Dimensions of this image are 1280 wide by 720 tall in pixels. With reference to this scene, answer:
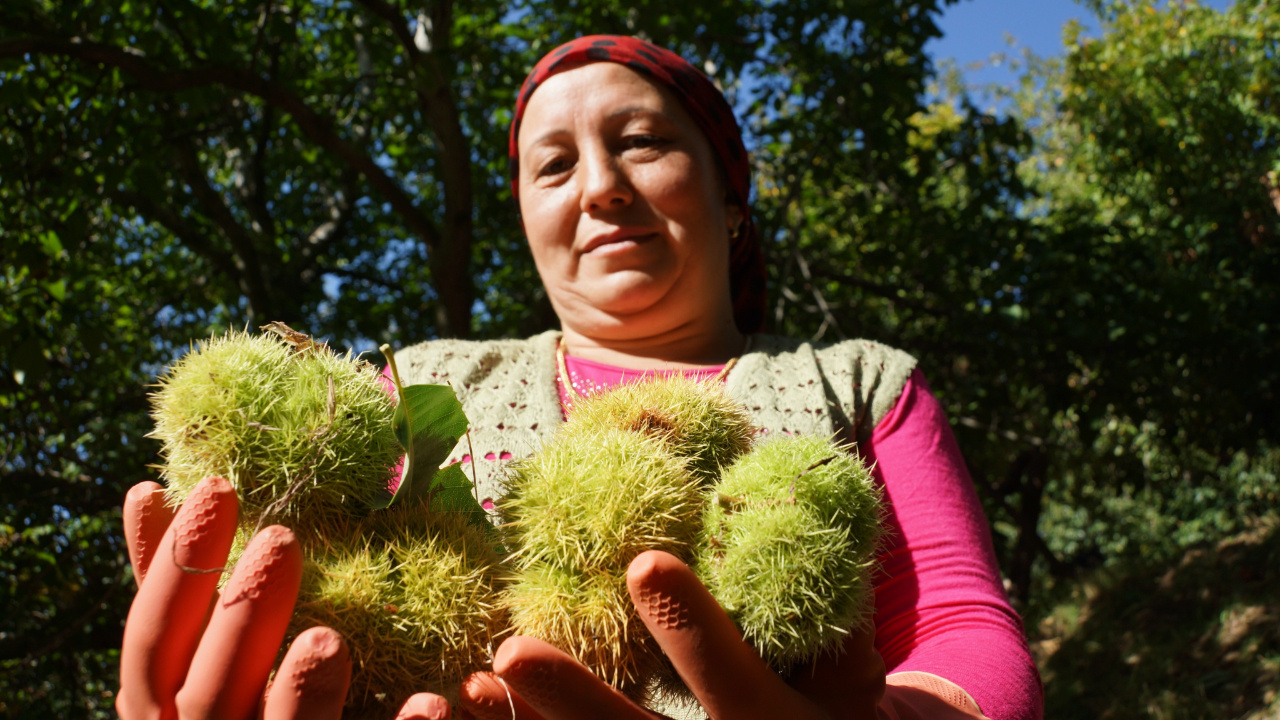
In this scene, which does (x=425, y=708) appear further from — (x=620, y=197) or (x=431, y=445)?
(x=620, y=197)

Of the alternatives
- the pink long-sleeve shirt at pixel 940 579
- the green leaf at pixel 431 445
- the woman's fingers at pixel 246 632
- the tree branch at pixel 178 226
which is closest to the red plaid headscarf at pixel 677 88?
Result: the pink long-sleeve shirt at pixel 940 579

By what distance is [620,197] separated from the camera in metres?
2.02

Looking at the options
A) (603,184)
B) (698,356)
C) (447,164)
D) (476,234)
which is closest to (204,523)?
(603,184)

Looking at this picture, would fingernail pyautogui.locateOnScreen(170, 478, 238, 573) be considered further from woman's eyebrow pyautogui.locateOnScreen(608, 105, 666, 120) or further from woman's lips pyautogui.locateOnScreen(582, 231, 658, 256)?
woman's eyebrow pyautogui.locateOnScreen(608, 105, 666, 120)

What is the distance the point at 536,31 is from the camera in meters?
6.02

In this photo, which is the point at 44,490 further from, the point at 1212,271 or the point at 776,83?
the point at 1212,271

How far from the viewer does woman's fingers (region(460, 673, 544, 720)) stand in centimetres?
91

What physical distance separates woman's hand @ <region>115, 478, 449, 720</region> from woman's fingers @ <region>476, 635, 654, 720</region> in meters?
0.08

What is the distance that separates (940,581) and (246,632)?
4.55 feet

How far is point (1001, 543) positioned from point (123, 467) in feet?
19.8

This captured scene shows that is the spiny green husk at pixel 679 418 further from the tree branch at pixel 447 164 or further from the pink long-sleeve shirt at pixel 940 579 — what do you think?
the tree branch at pixel 447 164

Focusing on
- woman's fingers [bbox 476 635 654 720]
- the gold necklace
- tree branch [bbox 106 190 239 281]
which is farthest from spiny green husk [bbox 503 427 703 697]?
tree branch [bbox 106 190 239 281]

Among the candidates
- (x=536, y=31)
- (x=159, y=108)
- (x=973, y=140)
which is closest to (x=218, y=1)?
(x=159, y=108)

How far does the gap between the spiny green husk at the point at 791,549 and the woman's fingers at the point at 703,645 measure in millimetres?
38
